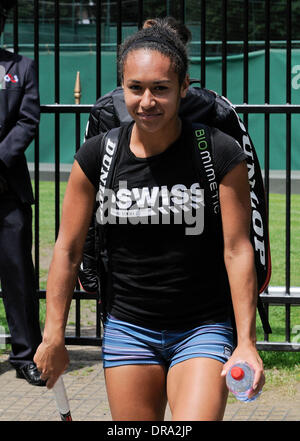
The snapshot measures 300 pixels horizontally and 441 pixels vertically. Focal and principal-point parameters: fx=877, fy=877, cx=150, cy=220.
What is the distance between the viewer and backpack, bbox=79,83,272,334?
325cm

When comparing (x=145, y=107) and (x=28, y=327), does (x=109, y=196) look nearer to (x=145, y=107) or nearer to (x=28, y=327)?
(x=145, y=107)

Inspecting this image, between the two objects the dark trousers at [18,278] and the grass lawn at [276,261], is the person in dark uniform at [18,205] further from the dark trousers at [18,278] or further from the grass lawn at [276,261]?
the grass lawn at [276,261]

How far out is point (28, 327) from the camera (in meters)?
5.63

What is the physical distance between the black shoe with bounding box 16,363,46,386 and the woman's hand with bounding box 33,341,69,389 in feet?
8.21

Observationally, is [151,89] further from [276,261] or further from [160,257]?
[276,261]

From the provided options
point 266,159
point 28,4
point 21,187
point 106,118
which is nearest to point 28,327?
point 21,187

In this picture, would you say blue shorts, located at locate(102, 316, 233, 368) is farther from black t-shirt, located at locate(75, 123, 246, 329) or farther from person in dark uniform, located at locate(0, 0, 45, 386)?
person in dark uniform, located at locate(0, 0, 45, 386)

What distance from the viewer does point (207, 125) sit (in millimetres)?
3279

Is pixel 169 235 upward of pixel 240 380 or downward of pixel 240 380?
upward

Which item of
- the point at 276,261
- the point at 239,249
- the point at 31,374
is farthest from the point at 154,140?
the point at 276,261

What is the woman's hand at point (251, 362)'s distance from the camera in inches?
108

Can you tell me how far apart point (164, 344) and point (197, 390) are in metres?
0.23

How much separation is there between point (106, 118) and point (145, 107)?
2.18 ft

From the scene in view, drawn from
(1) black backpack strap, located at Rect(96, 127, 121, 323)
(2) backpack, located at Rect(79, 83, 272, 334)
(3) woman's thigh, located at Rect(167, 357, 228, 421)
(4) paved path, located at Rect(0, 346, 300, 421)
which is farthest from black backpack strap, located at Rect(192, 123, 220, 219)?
(4) paved path, located at Rect(0, 346, 300, 421)
